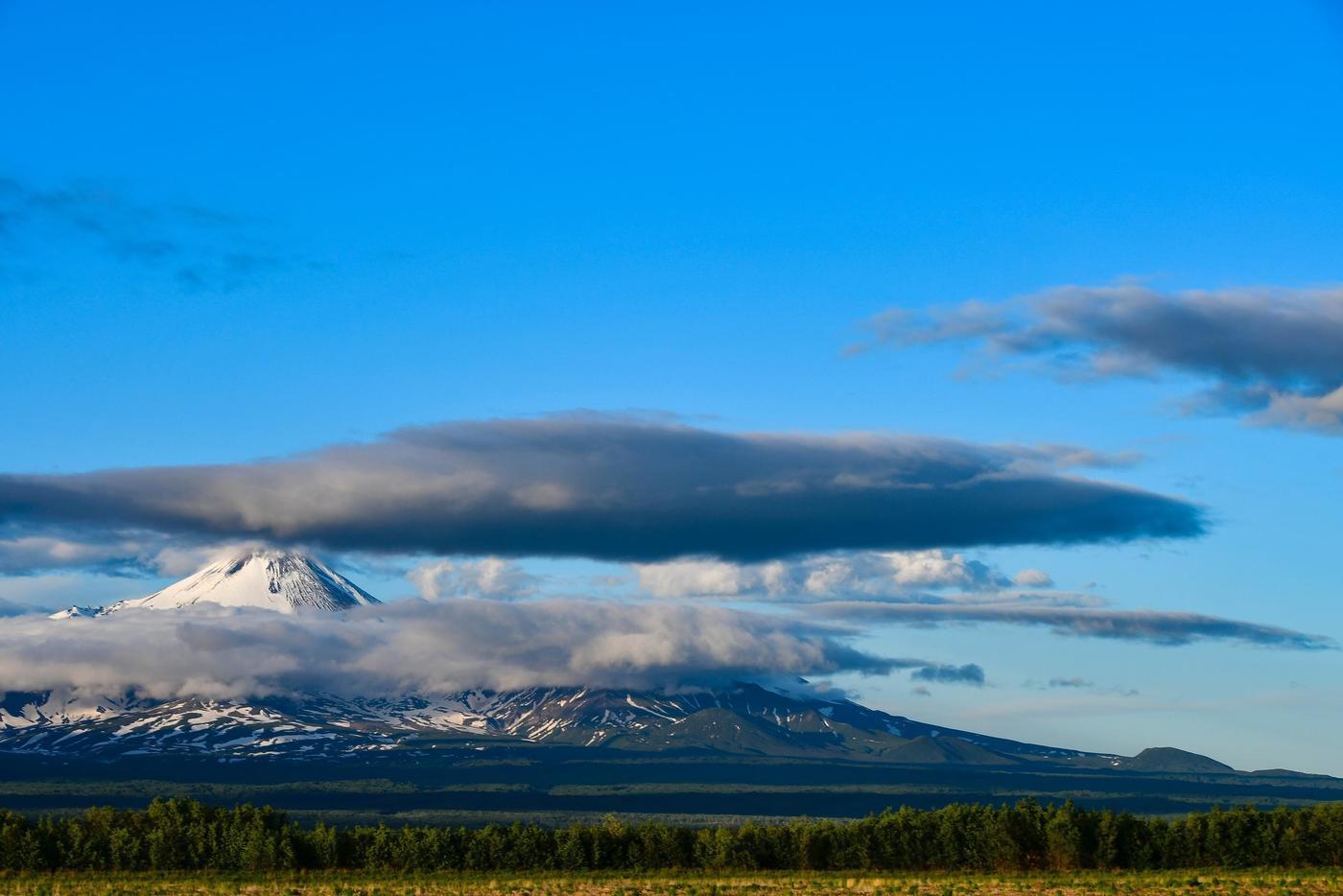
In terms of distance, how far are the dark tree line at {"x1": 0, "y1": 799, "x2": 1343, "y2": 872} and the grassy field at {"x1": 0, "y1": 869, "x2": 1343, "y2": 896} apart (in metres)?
8.01

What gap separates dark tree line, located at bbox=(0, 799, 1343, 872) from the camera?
156500 millimetres

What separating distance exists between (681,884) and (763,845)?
25176mm

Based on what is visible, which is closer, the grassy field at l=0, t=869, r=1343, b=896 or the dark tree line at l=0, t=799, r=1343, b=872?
the grassy field at l=0, t=869, r=1343, b=896

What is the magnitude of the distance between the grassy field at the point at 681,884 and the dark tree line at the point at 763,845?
8.01 metres

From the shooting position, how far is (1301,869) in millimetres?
152375

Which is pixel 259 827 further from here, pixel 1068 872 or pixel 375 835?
pixel 1068 872

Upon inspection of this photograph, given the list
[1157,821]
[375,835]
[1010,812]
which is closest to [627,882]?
[375,835]

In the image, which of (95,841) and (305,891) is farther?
(95,841)

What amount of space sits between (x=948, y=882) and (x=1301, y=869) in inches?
1606

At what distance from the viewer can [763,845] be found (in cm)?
15850

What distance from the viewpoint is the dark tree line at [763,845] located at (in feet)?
513

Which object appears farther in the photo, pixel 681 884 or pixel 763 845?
pixel 763 845

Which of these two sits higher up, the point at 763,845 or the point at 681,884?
the point at 763,845

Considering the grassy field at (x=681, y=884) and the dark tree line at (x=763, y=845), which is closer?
the grassy field at (x=681, y=884)
